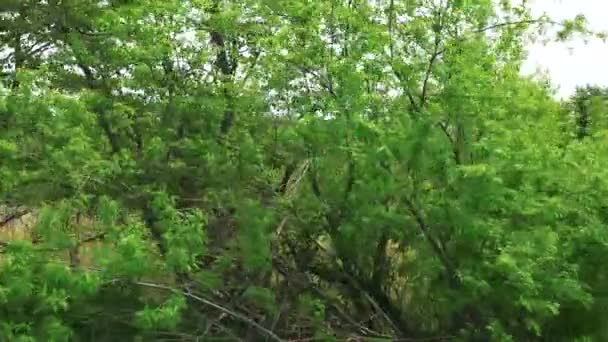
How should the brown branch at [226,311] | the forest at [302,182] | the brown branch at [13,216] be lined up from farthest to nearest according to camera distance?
the brown branch at [13,216] < the brown branch at [226,311] < the forest at [302,182]

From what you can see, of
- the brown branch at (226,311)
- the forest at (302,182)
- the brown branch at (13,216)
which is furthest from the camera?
the brown branch at (13,216)

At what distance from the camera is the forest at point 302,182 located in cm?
681

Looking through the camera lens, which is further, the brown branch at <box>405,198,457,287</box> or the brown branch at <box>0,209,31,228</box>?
the brown branch at <box>0,209,31,228</box>

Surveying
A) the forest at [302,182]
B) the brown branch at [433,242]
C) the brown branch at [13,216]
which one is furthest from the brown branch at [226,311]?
the brown branch at [13,216]

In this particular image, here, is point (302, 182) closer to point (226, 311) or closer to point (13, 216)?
point (226, 311)

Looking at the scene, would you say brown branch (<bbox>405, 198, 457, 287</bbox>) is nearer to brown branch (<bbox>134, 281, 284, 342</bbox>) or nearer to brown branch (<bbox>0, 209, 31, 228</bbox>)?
brown branch (<bbox>134, 281, 284, 342</bbox>)

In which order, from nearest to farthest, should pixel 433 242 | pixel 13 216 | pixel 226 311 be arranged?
pixel 433 242
pixel 226 311
pixel 13 216

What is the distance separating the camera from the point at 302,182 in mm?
7566

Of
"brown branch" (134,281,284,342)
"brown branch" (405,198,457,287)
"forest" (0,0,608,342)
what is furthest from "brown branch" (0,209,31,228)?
"brown branch" (405,198,457,287)

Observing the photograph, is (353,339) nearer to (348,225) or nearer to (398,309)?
(398,309)

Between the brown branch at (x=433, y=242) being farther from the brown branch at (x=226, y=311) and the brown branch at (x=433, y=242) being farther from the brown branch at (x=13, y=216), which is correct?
the brown branch at (x=13, y=216)

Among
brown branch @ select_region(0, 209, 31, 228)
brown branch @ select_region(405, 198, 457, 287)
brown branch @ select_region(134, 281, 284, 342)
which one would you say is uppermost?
brown branch @ select_region(0, 209, 31, 228)

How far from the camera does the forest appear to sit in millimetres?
6809

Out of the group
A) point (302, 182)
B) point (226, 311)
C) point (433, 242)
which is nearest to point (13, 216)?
point (226, 311)
